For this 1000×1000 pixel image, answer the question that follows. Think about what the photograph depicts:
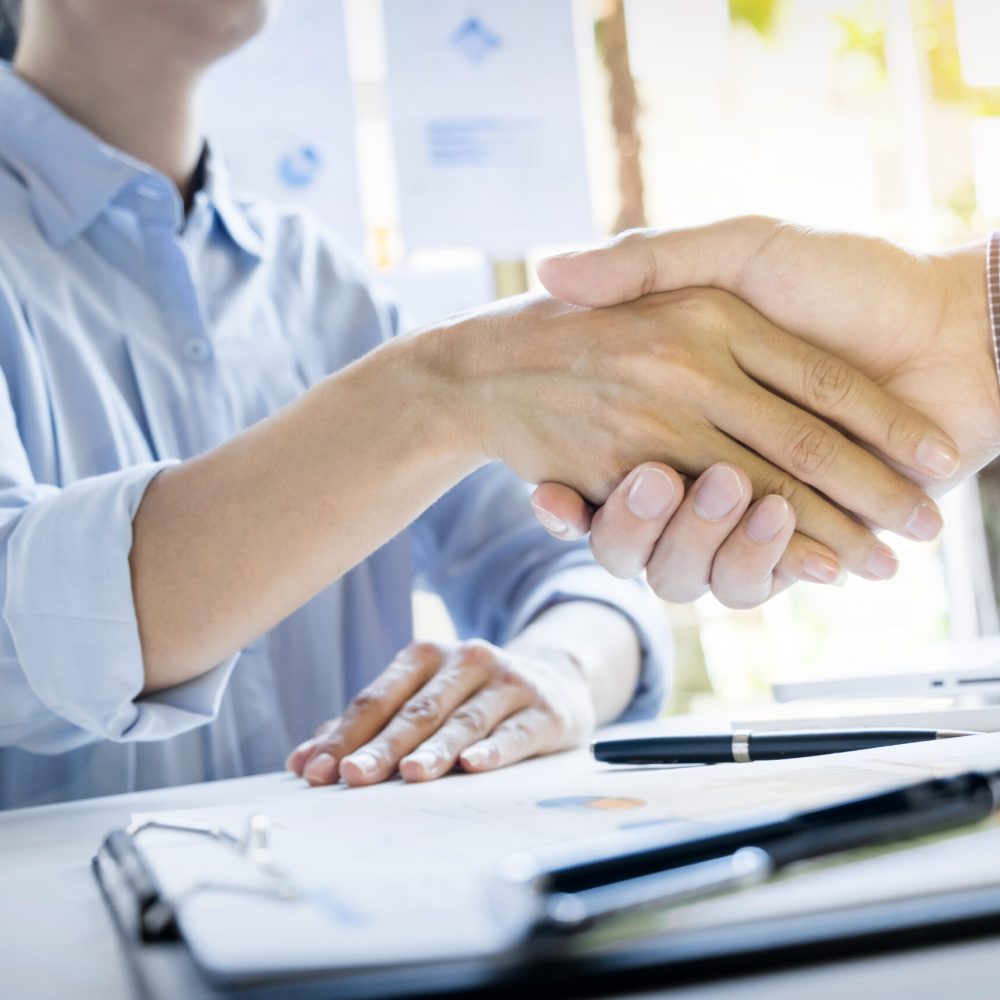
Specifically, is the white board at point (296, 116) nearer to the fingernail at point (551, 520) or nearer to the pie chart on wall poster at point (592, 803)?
the fingernail at point (551, 520)

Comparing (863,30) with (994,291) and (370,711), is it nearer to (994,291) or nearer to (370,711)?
(994,291)

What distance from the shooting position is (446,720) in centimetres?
75

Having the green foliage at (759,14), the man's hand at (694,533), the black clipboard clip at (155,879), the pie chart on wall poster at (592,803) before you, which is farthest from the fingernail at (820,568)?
the green foliage at (759,14)

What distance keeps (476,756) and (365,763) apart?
69mm

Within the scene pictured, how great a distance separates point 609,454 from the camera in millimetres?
753

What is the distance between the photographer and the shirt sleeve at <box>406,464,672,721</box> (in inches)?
41.3

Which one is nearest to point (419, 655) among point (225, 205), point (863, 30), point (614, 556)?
point (614, 556)

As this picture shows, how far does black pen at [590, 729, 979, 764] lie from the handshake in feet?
0.54

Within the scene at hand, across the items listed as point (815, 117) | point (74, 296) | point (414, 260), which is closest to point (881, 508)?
point (74, 296)

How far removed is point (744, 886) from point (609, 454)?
48 centimetres

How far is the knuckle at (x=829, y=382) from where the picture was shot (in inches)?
28.9

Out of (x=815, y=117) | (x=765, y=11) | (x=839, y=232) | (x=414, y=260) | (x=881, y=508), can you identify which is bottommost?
(x=881, y=508)

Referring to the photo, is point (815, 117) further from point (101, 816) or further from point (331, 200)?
point (101, 816)

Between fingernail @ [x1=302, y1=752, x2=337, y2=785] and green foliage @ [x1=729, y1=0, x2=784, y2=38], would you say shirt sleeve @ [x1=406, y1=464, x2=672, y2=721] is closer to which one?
fingernail @ [x1=302, y1=752, x2=337, y2=785]
